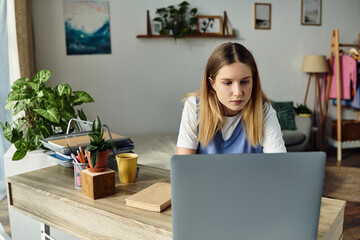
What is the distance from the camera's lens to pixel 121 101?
13.7 ft

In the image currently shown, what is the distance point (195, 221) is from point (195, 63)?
12.1ft

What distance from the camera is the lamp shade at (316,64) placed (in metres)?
4.67

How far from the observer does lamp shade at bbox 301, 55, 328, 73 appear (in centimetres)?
467

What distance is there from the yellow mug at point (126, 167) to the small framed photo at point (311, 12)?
13.9 feet

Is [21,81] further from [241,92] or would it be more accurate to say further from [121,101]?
[121,101]

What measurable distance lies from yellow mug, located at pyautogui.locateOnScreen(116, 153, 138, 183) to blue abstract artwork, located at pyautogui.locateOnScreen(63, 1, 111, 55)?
108 inches

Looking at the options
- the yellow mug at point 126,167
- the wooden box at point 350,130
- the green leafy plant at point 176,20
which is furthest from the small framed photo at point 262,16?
the yellow mug at point 126,167

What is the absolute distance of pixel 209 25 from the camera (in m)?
4.41

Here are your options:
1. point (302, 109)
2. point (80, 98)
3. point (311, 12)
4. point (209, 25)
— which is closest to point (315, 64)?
point (302, 109)

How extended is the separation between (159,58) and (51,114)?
2.44 m

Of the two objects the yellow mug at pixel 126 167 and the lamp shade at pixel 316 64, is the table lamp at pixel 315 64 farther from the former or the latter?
the yellow mug at pixel 126 167

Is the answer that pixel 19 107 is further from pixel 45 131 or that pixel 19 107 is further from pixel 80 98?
pixel 80 98

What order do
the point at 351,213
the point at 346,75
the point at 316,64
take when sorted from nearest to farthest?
the point at 351,213
the point at 346,75
the point at 316,64

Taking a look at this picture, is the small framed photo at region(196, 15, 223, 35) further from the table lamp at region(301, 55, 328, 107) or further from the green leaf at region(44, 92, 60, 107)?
the green leaf at region(44, 92, 60, 107)
